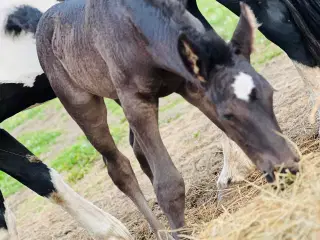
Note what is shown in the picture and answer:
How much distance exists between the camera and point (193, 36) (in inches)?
127

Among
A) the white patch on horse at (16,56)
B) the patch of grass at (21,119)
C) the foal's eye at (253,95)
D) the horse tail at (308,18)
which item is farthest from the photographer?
the patch of grass at (21,119)

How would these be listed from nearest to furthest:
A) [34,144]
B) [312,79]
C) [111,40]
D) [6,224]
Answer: [111,40] < [312,79] < [6,224] < [34,144]

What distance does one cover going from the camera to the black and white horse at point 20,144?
4781 millimetres

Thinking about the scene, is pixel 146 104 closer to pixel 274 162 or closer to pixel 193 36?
pixel 193 36

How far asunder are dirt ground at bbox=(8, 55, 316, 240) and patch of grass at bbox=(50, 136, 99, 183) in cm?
25

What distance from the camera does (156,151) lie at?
12.4ft

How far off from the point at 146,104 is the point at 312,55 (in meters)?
1.24

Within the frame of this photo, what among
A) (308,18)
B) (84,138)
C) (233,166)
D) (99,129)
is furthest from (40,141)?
(308,18)

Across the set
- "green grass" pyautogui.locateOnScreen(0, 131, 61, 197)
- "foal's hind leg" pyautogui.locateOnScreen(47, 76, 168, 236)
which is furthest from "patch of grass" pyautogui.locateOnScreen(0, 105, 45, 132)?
"foal's hind leg" pyautogui.locateOnScreen(47, 76, 168, 236)

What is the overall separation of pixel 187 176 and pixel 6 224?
1.55 metres

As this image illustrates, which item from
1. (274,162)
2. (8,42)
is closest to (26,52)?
(8,42)

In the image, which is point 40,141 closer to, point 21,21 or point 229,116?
point 21,21

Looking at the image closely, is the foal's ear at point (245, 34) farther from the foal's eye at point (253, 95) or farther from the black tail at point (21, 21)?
the black tail at point (21, 21)

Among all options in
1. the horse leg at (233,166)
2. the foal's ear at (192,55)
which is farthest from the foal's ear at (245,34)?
the horse leg at (233,166)
